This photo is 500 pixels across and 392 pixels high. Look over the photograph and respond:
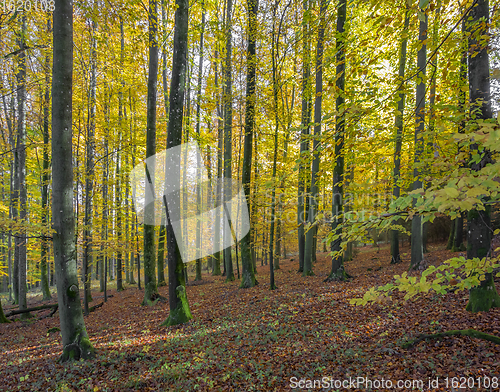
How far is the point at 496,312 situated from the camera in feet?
14.2

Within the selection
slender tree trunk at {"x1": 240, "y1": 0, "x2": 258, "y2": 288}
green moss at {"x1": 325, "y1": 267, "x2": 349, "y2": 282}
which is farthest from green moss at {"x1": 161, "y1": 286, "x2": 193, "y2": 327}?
green moss at {"x1": 325, "y1": 267, "x2": 349, "y2": 282}

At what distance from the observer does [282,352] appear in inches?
184

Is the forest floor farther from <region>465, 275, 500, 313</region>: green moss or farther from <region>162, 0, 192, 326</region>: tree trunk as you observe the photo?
Answer: <region>162, 0, 192, 326</region>: tree trunk

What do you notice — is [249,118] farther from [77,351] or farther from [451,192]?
[451,192]

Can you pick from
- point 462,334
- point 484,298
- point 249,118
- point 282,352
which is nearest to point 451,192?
point 462,334

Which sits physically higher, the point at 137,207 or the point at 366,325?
the point at 137,207

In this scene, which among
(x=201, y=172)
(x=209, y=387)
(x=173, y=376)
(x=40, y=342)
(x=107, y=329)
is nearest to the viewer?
(x=209, y=387)

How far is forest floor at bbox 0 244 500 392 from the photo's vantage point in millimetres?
3574

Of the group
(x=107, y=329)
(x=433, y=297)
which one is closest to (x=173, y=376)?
(x=107, y=329)

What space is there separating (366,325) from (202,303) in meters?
5.98

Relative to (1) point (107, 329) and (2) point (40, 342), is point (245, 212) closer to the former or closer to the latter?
(1) point (107, 329)

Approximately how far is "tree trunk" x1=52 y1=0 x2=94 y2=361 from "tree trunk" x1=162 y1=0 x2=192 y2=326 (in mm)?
2278

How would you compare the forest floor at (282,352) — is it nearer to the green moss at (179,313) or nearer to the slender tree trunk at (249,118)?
the green moss at (179,313)

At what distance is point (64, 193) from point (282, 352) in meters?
5.09
